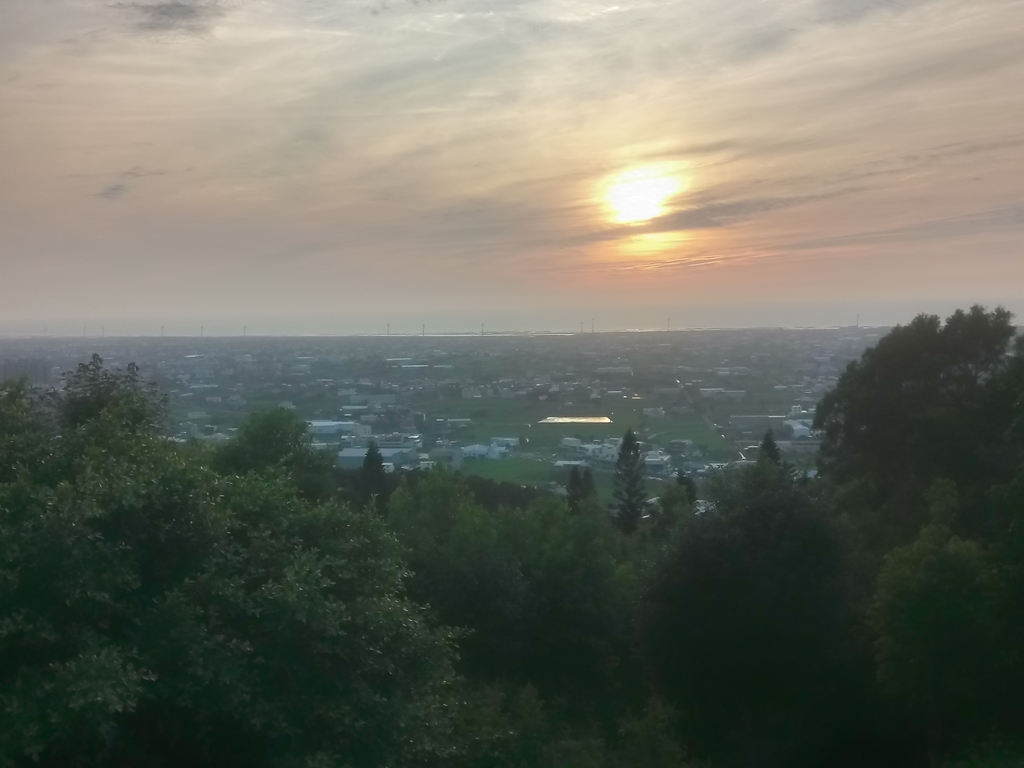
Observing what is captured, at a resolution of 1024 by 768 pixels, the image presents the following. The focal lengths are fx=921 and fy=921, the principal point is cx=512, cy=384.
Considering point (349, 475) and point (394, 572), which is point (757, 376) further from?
point (394, 572)

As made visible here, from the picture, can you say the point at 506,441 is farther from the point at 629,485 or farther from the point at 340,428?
the point at 340,428

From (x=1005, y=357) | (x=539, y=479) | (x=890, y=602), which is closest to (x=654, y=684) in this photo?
(x=890, y=602)

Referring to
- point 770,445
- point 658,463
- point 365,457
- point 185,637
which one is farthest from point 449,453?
point 185,637

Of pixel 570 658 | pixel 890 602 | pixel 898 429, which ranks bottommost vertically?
pixel 570 658

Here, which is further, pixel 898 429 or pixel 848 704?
pixel 898 429

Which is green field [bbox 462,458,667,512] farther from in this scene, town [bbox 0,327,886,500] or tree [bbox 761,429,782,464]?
tree [bbox 761,429,782,464]

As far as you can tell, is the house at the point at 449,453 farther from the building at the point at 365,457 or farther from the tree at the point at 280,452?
the tree at the point at 280,452
